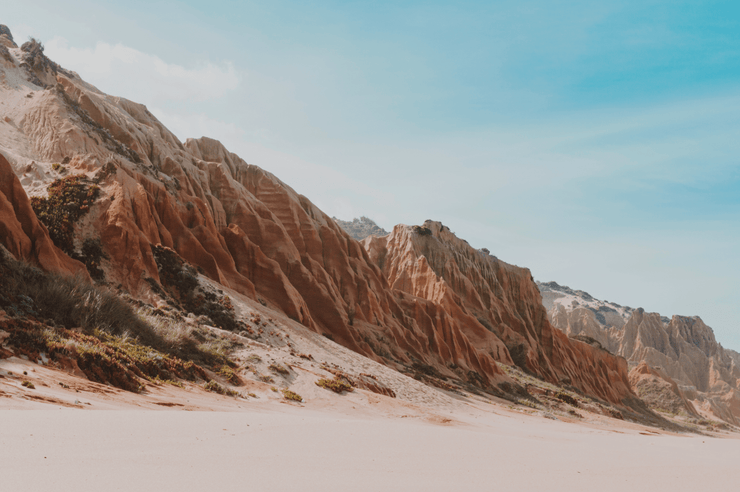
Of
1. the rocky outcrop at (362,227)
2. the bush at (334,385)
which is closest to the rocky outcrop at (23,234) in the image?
the bush at (334,385)

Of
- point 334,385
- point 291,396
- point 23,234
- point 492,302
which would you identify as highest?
point 492,302

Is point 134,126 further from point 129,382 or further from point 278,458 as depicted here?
point 278,458

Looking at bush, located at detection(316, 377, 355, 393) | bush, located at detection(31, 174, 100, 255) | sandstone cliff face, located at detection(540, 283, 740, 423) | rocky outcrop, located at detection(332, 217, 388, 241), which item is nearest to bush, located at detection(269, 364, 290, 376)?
bush, located at detection(316, 377, 355, 393)

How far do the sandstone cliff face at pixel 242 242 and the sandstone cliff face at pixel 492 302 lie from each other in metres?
0.22

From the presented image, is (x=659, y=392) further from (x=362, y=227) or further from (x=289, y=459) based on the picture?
(x=362, y=227)

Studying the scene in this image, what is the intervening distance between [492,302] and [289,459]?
204ft

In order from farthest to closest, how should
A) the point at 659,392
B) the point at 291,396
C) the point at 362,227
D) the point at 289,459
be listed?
the point at 362,227
the point at 659,392
the point at 291,396
the point at 289,459

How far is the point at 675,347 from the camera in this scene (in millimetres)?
117312

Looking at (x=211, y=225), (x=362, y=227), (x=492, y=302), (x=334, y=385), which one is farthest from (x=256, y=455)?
(x=362, y=227)

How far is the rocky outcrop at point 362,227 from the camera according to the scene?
158 meters

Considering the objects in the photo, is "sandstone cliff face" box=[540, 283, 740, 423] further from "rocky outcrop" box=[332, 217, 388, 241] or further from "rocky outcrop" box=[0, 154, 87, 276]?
"rocky outcrop" box=[0, 154, 87, 276]

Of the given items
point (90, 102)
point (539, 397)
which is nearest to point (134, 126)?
point (90, 102)

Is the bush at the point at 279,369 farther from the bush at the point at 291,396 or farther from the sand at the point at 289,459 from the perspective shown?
the sand at the point at 289,459

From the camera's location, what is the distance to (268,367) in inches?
687
